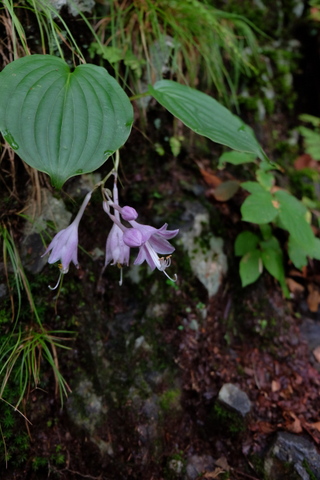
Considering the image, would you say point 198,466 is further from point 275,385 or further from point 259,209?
point 259,209

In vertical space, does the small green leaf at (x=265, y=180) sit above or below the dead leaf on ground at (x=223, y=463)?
above

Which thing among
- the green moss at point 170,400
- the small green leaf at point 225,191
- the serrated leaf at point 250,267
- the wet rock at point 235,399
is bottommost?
the green moss at point 170,400

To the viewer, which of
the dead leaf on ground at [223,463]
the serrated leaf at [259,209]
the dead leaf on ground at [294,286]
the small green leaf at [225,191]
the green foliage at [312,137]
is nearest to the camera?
the dead leaf on ground at [223,463]

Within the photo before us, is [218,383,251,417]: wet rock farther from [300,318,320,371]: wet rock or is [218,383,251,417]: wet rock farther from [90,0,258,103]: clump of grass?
[90,0,258,103]: clump of grass

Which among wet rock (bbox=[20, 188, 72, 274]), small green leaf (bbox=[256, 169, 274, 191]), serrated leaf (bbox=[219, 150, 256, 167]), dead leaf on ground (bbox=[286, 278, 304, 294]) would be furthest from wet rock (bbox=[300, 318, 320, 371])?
wet rock (bbox=[20, 188, 72, 274])

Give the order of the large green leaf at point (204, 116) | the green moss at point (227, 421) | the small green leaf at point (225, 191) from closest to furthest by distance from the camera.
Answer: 1. the large green leaf at point (204, 116)
2. the green moss at point (227, 421)
3. the small green leaf at point (225, 191)

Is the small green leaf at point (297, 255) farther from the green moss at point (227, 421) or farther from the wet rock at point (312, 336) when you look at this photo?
the green moss at point (227, 421)

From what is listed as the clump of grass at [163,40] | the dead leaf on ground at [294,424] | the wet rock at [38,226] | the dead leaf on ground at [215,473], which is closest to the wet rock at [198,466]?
the dead leaf on ground at [215,473]
